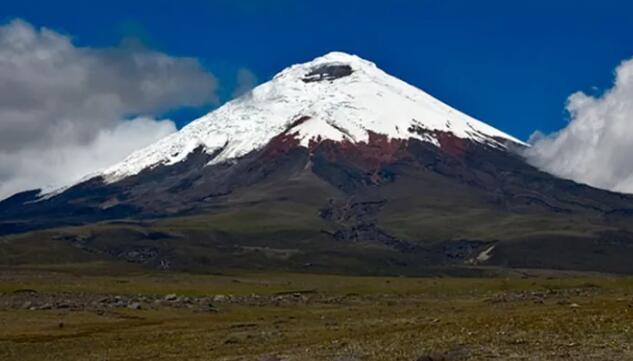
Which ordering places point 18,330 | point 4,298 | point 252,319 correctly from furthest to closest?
point 4,298 → point 252,319 → point 18,330

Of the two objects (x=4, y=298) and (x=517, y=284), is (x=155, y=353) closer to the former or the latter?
(x=4, y=298)

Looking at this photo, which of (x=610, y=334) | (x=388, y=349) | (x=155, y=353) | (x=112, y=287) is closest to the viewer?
(x=610, y=334)

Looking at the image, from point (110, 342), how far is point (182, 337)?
5556mm

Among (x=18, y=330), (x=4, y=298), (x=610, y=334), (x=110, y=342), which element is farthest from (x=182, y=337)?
(x=4, y=298)

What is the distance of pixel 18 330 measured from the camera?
9069 cm

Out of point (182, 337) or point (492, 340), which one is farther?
point (182, 337)

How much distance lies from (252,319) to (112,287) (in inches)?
3747

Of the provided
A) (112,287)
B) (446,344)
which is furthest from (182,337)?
(112,287)

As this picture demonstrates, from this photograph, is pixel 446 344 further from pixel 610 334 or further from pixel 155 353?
pixel 155 353

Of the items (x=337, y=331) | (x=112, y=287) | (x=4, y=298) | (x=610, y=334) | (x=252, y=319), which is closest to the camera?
(x=610, y=334)

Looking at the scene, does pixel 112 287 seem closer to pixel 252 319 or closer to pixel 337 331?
pixel 252 319

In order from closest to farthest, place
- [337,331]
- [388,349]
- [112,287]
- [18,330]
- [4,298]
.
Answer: [388,349], [337,331], [18,330], [4,298], [112,287]

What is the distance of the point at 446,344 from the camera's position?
47969 mm

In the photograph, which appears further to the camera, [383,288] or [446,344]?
[383,288]
